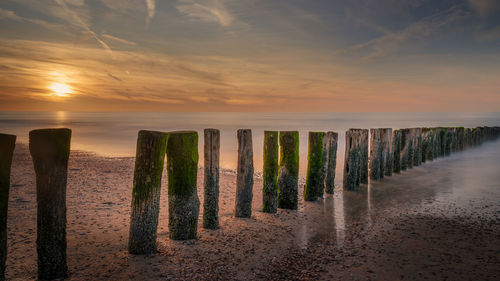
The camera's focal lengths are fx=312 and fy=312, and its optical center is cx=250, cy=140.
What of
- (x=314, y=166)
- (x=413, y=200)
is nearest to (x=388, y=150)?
(x=413, y=200)

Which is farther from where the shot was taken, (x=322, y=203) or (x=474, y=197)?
(x=474, y=197)

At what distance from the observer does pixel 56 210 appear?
3.09 meters

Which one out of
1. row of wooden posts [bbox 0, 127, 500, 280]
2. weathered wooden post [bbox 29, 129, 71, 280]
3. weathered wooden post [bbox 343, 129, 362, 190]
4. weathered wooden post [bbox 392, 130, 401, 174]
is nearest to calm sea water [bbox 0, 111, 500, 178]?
weathered wooden post [bbox 392, 130, 401, 174]

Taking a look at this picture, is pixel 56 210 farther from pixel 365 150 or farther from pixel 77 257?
pixel 365 150

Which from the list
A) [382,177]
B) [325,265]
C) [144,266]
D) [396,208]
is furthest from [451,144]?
[144,266]

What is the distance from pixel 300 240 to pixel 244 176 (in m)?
1.40

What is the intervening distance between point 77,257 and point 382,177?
8203 millimetres

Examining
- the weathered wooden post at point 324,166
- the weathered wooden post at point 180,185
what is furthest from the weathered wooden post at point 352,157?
the weathered wooden post at point 180,185

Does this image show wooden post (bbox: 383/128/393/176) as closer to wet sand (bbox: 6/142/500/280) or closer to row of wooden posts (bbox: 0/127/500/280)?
row of wooden posts (bbox: 0/127/500/280)

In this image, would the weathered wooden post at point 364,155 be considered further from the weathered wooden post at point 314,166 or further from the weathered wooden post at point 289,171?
the weathered wooden post at point 289,171

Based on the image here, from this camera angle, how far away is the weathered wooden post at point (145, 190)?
3695mm

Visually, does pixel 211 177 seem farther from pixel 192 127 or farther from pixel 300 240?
pixel 192 127

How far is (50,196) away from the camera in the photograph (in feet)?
10.0

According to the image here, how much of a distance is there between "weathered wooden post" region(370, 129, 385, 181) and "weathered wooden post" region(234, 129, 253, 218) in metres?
4.96
